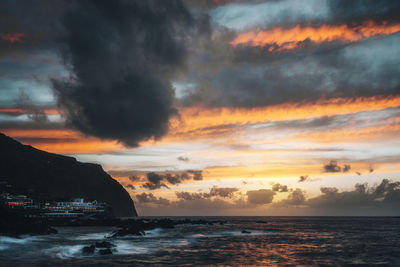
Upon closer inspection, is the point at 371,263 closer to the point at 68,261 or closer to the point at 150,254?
the point at 150,254

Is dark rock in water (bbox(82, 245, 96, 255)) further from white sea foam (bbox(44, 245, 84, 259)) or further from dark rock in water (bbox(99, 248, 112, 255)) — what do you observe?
dark rock in water (bbox(99, 248, 112, 255))

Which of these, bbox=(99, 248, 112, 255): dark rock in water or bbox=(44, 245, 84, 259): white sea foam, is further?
bbox=(99, 248, 112, 255): dark rock in water

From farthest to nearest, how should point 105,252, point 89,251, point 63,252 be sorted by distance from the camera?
point 63,252
point 89,251
point 105,252

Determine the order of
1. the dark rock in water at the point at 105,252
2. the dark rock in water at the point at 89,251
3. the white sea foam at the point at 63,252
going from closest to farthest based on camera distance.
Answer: the white sea foam at the point at 63,252, the dark rock in water at the point at 105,252, the dark rock in water at the point at 89,251

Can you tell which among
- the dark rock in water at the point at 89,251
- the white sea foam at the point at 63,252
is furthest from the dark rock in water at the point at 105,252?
the white sea foam at the point at 63,252

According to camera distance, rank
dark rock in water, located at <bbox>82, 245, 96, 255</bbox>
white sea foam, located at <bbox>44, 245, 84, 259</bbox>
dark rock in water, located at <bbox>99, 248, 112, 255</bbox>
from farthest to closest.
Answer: dark rock in water, located at <bbox>82, 245, 96, 255</bbox> → dark rock in water, located at <bbox>99, 248, 112, 255</bbox> → white sea foam, located at <bbox>44, 245, 84, 259</bbox>

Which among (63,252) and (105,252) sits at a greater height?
(105,252)

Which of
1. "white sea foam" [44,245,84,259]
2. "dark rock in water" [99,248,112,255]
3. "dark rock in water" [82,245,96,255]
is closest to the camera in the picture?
"white sea foam" [44,245,84,259]

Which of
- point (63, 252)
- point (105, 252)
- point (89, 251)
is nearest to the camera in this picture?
point (105, 252)

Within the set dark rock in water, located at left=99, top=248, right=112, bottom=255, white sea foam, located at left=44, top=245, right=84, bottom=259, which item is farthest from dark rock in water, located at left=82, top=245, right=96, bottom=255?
dark rock in water, located at left=99, top=248, right=112, bottom=255

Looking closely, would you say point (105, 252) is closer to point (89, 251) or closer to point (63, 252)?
point (89, 251)

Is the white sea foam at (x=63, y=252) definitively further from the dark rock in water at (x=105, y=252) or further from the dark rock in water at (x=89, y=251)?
the dark rock in water at (x=105, y=252)

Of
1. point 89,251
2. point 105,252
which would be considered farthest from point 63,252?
point 105,252

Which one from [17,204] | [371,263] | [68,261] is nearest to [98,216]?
[17,204]
